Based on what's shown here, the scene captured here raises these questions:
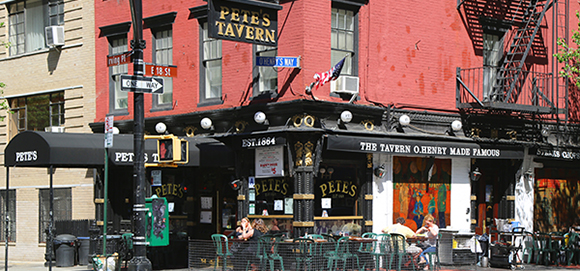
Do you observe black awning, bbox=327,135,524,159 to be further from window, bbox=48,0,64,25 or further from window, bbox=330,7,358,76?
window, bbox=48,0,64,25

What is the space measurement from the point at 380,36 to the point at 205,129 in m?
5.10

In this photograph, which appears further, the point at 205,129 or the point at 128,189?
the point at 128,189

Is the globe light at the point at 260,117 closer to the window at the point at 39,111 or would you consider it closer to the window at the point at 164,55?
the window at the point at 164,55

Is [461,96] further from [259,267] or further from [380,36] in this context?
[259,267]

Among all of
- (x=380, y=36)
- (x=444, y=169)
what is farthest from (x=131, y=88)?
(x=444, y=169)

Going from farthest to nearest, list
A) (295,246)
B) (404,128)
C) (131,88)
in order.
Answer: (404,128)
(295,246)
(131,88)

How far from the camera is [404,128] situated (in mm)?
17828

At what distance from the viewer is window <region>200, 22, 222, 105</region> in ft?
61.4

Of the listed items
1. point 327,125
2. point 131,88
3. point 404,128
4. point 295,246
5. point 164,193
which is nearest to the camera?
point 131,88

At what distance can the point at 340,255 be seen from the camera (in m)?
14.8

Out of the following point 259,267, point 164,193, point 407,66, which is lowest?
point 259,267

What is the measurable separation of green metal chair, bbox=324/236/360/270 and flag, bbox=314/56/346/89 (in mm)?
3654

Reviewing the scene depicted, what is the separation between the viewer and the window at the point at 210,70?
18.7 metres

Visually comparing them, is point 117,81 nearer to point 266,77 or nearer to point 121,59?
point 266,77
